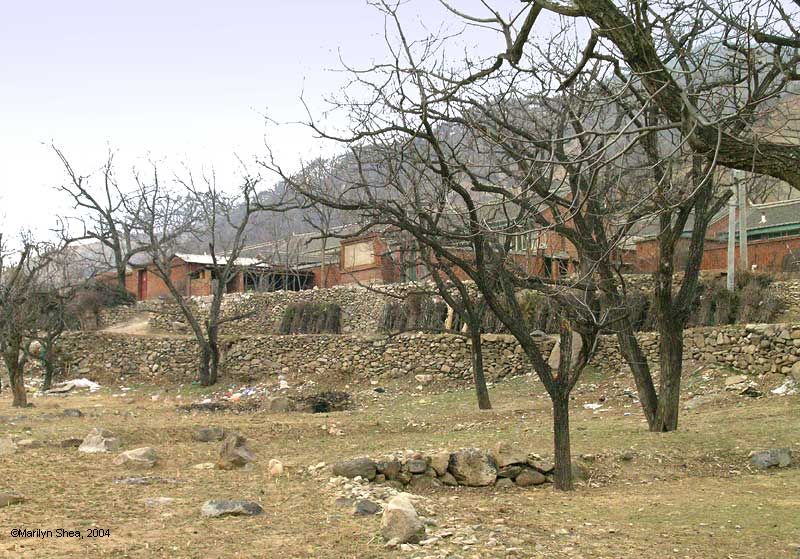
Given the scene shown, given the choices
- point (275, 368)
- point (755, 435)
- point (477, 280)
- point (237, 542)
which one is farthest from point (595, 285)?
point (275, 368)

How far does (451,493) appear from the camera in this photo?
8234 mm

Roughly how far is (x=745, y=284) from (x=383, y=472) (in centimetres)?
1590

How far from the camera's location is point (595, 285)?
9.16 meters

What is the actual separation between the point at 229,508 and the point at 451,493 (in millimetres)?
2482

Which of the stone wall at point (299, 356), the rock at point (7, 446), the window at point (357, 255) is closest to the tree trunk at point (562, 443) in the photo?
the rock at point (7, 446)

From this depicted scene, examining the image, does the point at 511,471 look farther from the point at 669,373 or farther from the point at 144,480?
the point at 144,480

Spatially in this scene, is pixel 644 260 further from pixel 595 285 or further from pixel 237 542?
pixel 237 542

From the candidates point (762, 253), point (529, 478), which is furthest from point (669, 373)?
point (762, 253)

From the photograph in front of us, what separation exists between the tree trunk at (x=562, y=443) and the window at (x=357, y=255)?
25.5m

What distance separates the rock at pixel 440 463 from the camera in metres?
8.62

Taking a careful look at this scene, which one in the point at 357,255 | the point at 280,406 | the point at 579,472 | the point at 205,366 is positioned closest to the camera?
the point at 579,472

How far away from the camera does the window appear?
3397 centimetres

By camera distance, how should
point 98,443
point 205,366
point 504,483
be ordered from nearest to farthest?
point 504,483
point 98,443
point 205,366

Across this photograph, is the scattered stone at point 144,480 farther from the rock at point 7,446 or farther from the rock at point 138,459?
the rock at point 7,446
